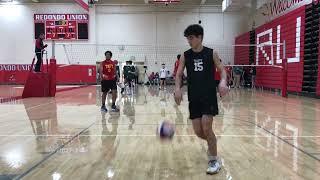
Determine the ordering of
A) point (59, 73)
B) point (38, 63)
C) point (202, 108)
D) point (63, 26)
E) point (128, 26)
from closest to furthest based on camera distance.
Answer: point (202, 108)
point (38, 63)
point (63, 26)
point (59, 73)
point (128, 26)

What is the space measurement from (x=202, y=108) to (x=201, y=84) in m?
0.26

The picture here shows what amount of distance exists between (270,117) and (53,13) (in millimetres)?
24800

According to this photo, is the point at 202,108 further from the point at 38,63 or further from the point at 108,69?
the point at 38,63

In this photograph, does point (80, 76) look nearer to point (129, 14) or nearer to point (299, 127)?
point (129, 14)

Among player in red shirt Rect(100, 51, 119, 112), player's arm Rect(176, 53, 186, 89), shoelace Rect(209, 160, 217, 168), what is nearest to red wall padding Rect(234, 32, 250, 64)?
player in red shirt Rect(100, 51, 119, 112)

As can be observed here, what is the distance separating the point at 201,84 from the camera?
425cm

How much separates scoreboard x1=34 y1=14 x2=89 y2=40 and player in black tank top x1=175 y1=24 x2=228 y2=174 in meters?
27.2

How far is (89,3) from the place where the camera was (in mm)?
29781

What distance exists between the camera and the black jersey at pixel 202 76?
4.23 meters

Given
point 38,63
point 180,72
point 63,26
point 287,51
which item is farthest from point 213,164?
point 63,26

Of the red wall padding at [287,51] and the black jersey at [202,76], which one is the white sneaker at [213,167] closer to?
the black jersey at [202,76]

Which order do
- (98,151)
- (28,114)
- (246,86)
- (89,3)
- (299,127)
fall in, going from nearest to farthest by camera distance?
(98,151)
(299,127)
(28,114)
(246,86)
(89,3)

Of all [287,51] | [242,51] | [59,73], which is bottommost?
[59,73]

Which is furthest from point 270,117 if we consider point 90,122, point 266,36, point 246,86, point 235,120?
point 246,86
